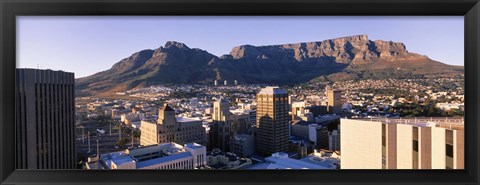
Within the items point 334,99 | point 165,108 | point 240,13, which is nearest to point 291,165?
point 240,13

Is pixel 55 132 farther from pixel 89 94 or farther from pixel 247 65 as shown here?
pixel 247 65

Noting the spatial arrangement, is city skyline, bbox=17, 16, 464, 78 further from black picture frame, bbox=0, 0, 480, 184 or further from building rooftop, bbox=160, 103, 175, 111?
building rooftop, bbox=160, 103, 175, 111

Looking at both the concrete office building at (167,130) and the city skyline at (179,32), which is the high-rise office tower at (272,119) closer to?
the concrete office building at (167,130)

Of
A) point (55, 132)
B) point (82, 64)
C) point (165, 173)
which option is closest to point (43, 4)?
point (165, 173)

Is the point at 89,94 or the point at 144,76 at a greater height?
the point at 144,76

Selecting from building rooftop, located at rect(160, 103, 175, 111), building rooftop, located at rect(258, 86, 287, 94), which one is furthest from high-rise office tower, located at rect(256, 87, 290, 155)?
building rooftop, located at rect(160, 103, 175, 111)

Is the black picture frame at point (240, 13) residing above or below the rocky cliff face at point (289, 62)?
below

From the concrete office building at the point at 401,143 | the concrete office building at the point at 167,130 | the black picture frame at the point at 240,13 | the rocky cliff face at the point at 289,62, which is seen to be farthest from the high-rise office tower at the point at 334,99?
the black picture frame at the point at 240,13
